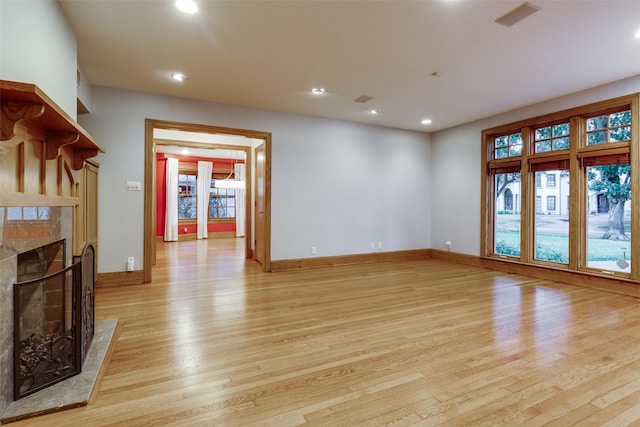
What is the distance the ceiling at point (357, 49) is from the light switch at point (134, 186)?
1279mm

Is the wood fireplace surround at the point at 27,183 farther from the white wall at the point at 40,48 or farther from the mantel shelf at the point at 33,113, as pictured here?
the white wall at the point at 40,48

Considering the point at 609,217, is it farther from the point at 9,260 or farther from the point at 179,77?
the point at 9,260

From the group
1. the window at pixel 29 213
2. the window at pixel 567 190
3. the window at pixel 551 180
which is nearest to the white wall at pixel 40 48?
the window at pixel 29 213

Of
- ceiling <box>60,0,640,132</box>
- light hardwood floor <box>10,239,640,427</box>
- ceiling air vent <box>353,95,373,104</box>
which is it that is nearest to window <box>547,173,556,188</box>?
ceiling <box>60,0,640,132</box>

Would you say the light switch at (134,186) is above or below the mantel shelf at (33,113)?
below

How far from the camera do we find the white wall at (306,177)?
14.4 ft

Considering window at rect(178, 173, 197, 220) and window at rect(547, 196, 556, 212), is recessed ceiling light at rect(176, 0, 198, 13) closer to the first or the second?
window at rect(547, 196, 556, 212)

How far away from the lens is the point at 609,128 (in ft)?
14.1

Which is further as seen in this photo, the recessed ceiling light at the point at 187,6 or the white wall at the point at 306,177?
the white wall at the point at 306,177

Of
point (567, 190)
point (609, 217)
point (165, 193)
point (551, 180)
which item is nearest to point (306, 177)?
point (551, 180)

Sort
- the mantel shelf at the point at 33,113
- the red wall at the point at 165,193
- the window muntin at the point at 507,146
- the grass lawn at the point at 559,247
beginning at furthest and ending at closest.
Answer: the red wall at the point at 165,193, the window muntin at the point at 507,146, the grass lawn at the point at 559,247, the mantel shelf at the point at 33,113

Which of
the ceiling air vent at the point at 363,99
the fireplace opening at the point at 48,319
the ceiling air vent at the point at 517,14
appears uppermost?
the ceiling air vent at the point at 363,99

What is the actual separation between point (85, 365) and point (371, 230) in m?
4.99

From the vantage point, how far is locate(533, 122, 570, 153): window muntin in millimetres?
4793
